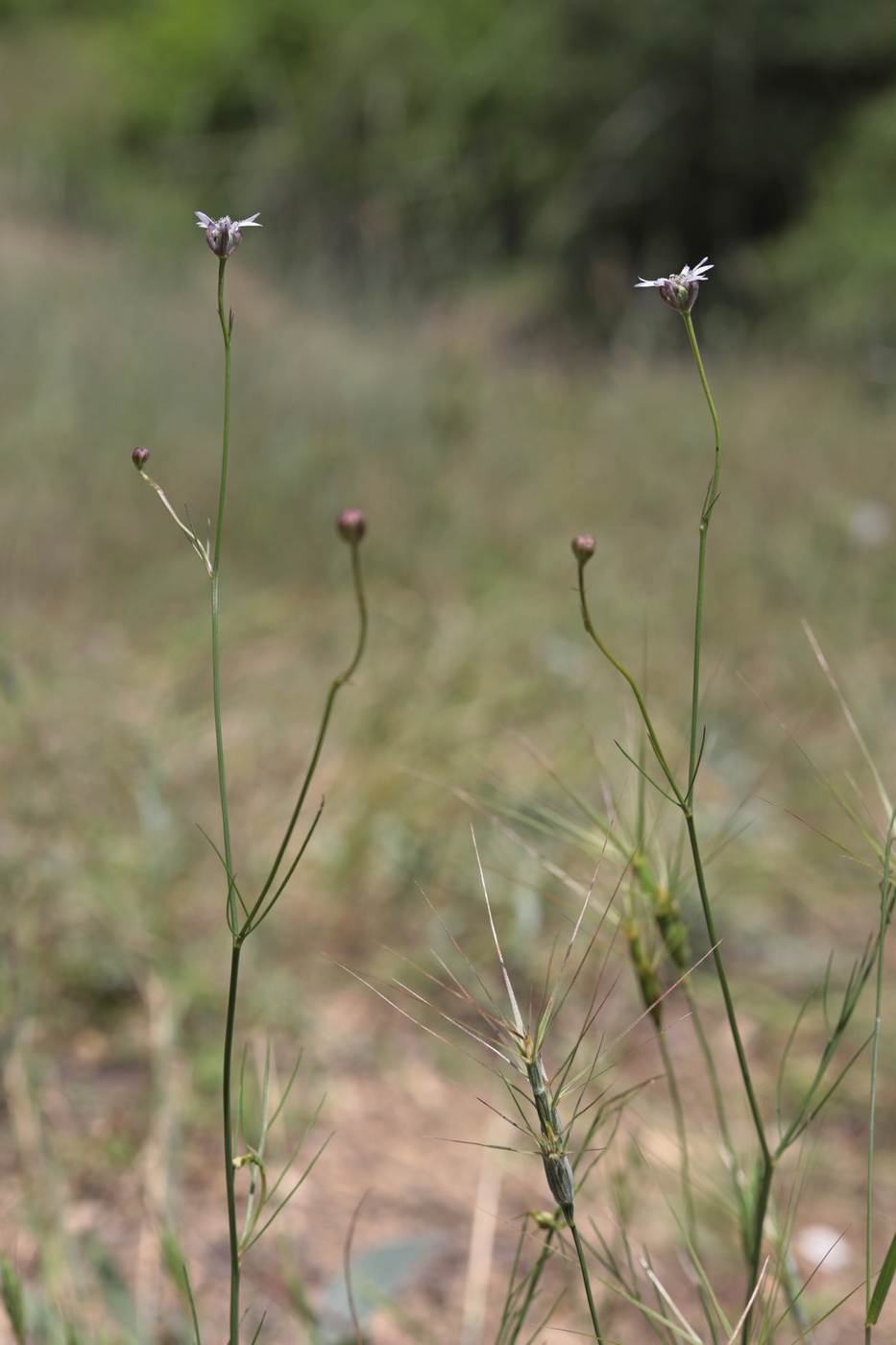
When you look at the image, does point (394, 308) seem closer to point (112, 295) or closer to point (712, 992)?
point (112, 295)

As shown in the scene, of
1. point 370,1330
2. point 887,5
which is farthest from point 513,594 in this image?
point 887,5

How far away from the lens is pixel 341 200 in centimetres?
532

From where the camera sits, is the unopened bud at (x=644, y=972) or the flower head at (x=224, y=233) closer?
the flower head at (x=224, y=233)

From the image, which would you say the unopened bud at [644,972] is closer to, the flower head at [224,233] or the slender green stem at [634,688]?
the slender green stem at [634,688]

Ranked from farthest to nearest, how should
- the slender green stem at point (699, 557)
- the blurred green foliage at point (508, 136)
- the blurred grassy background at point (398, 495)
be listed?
1. the blurred green foliage at point (508, 136)
2. the blurred grassy background at point (398, 495)
3. the slender green stem at point (699, 557)

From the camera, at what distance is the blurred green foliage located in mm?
4945

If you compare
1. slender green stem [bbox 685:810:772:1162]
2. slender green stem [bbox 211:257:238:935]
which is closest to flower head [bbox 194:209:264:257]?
slender green stem [bbox 211:257:238:935]

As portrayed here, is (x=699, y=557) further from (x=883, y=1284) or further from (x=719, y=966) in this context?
(x=883, y=1284)

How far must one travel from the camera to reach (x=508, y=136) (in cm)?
594

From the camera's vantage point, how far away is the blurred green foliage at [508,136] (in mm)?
4945

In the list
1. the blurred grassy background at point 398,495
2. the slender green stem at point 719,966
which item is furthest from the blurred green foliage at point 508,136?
the slender green stem at point 719,966

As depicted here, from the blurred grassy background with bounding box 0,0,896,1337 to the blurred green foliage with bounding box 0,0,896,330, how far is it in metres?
0.03

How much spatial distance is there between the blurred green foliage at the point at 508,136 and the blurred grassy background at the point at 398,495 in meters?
0.03

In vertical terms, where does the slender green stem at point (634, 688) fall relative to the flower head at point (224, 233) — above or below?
below
